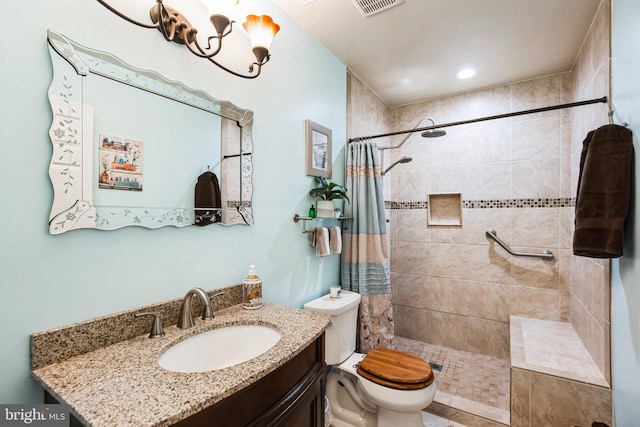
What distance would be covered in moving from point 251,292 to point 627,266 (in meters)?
1.67

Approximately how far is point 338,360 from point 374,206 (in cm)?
107

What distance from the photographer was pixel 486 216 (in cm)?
267

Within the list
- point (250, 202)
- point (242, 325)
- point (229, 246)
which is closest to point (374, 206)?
point (250, 202)

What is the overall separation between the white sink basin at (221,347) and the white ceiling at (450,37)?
5.64 ft

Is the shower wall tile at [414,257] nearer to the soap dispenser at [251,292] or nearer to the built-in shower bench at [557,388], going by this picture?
the built-in shower bench at [557,388]

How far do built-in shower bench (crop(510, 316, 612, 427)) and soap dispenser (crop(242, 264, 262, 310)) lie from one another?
154 cm

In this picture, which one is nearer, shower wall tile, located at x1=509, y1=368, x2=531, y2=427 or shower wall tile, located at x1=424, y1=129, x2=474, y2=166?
shower wall tile, located at x1=509, y1=368, x2=531, y2=427

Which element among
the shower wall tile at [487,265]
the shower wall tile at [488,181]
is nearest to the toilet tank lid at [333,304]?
the shower wall tile at [487,265]

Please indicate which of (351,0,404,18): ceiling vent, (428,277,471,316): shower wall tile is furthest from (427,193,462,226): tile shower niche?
(351,0,404,18): ceiling vent

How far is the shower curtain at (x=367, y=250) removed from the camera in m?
2.11

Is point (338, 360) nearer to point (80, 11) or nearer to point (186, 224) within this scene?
point (186, 224)

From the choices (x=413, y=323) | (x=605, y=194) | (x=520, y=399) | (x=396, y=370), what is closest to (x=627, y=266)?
(x=605, y=194)

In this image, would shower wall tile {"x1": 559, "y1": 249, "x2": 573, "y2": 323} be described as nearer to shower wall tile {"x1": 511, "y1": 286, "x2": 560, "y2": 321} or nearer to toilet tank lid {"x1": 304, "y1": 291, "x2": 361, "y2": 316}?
shower wall tile {"x1": 511, "y1": 286, "x2": 560, "y2": 321}

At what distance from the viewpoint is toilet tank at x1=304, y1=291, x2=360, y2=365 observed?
68.2 inches
